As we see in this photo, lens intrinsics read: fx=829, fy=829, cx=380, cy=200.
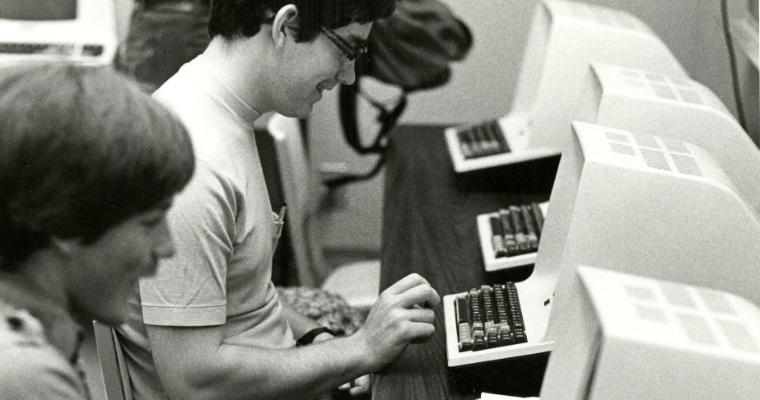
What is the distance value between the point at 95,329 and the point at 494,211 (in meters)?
1.01

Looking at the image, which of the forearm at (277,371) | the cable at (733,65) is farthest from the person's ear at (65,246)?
the cable at (733,65)

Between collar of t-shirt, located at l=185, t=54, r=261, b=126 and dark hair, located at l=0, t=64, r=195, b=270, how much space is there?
39 centimetres

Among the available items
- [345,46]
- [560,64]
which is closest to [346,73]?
[345,46]

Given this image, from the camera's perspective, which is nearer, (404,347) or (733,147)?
(404,347)

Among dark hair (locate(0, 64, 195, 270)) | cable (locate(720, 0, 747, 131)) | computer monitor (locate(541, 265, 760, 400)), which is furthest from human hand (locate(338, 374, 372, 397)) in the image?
cable (locate(720, 0, 747, 131))

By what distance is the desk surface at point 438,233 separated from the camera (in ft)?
4.09

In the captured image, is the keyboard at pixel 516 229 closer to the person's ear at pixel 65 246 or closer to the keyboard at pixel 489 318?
the keyboard at pixel 489 318

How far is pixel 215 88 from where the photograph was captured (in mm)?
1199

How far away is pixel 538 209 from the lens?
5.60 ft

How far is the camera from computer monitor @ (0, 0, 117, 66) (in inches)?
93.9

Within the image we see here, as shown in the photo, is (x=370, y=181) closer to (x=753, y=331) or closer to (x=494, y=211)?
(x=494, y=211)

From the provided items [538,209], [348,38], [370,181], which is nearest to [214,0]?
[348,38]

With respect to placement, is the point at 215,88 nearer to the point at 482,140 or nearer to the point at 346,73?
the point at 346,73

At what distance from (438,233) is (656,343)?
1.01 meters
